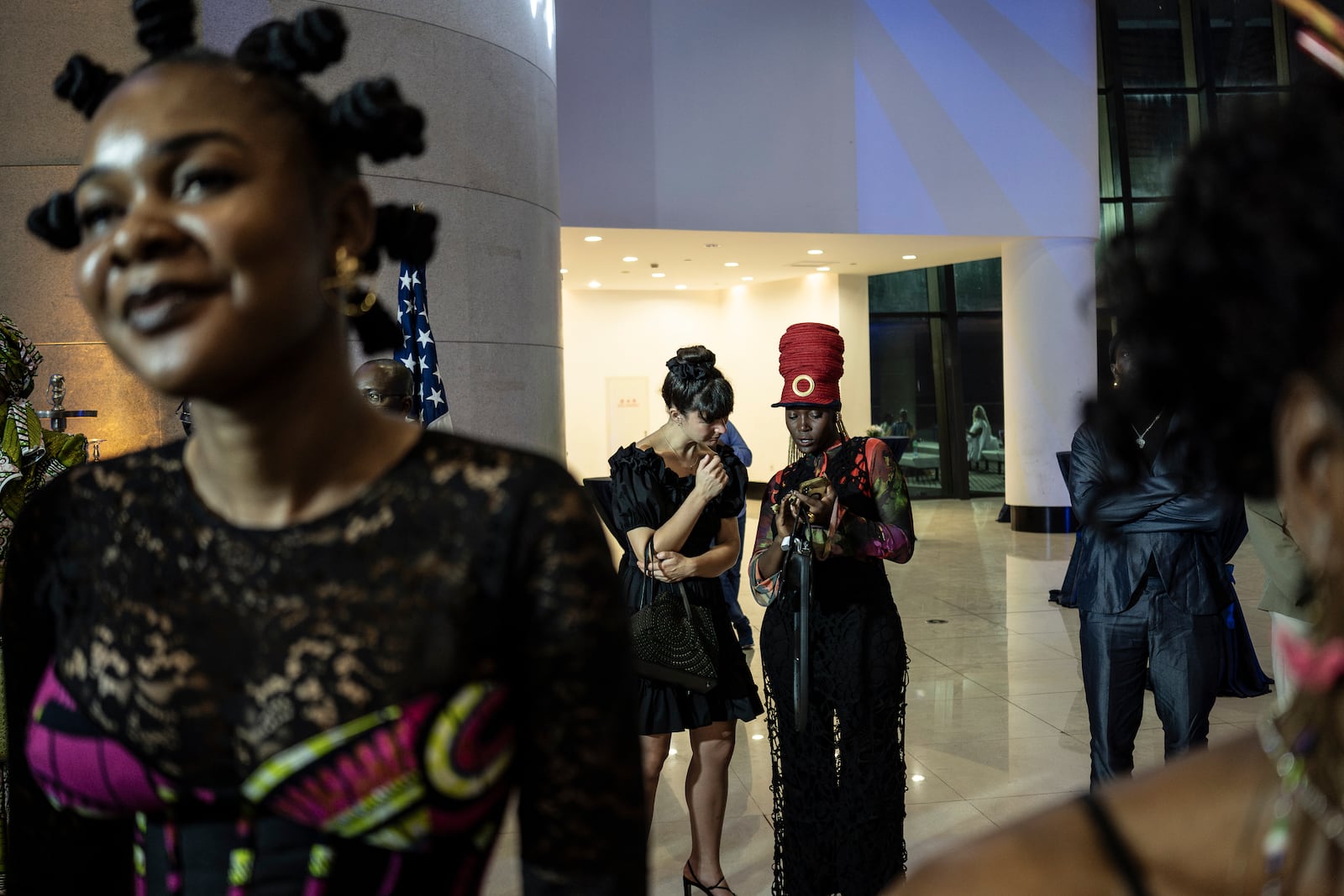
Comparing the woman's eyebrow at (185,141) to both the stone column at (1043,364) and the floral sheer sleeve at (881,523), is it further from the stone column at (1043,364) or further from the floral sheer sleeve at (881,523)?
the stone column at (1043,364)

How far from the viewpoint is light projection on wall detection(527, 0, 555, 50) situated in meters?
7.57

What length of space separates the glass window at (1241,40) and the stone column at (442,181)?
46.2 ft

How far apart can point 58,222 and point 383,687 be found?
63cm

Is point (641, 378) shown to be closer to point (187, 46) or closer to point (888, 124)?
point (888, 124)

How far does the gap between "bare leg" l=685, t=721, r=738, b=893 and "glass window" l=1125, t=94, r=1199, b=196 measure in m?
16.4

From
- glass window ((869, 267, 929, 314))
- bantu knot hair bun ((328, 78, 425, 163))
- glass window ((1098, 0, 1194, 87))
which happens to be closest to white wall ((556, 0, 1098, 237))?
A: glass window ((1098, 0, 1194, 87))

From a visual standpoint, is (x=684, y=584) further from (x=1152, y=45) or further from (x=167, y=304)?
(x=1152, y=45)

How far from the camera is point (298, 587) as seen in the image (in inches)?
43.4

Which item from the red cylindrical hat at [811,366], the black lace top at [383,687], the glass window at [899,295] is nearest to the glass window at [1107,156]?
the glass window at [899,295]

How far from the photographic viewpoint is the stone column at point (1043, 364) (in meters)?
14.1

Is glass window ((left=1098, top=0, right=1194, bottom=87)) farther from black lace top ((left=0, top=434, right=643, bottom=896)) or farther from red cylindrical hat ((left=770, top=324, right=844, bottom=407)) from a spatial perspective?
black lace top ((left=0, top=434, right=643, bottom=896))

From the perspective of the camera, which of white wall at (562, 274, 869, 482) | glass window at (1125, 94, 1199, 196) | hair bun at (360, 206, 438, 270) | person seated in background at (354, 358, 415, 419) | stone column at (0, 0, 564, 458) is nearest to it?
hair bun at (360, 206, 438, 270)

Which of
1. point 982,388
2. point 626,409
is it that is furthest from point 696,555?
point 982,388

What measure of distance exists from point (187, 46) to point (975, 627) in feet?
26.9
